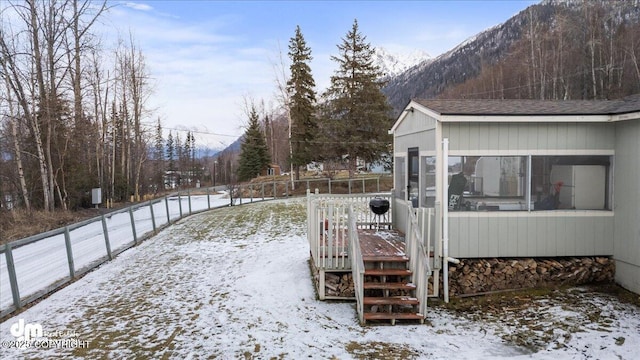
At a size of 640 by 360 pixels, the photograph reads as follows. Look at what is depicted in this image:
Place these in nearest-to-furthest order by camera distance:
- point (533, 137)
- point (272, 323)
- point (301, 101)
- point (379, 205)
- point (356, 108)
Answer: point (272, 323), point (533, 137), point (379, 205), point (356, 108), point (301, 101)

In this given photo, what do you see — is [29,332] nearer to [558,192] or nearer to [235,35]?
[558,192]

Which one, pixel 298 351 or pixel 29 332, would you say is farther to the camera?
pixel 29 332

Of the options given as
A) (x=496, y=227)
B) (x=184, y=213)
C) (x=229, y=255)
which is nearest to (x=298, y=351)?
(x=496, y=227)

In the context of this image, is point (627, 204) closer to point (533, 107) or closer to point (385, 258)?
point (533, 107)

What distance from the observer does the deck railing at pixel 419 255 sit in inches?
202

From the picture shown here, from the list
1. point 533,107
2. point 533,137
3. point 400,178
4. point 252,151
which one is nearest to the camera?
point 533,137

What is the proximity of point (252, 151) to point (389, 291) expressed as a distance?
106 ft

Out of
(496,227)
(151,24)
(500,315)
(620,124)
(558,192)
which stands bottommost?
(500,315)

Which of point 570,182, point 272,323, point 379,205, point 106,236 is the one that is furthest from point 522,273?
point 106,236

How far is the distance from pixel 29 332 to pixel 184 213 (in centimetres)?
1026

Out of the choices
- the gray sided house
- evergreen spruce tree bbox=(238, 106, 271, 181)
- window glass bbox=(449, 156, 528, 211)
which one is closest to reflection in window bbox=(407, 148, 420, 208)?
the gray sided house

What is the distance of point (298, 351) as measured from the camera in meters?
4.34

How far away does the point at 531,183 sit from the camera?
637cm

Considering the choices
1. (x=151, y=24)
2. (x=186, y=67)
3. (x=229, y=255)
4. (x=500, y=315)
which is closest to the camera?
(x=500, y=315)
